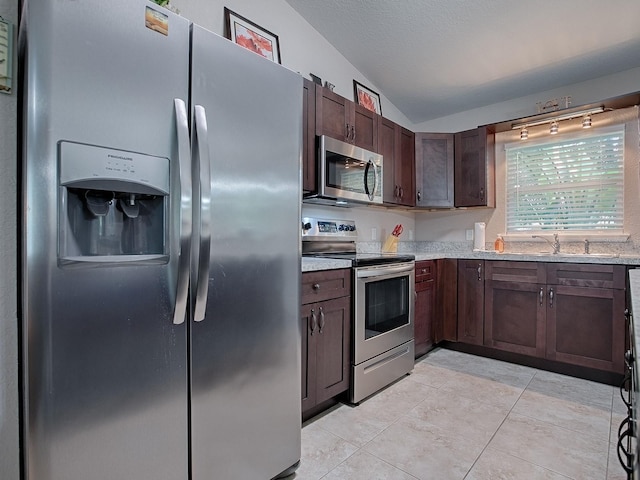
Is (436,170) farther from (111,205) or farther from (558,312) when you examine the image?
(111,205)

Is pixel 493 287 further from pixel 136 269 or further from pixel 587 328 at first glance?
pixel 136 269

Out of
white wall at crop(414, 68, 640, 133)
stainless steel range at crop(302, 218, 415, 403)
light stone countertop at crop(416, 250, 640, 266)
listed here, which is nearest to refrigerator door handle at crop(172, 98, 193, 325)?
stainless steel range at crop(302, 218, 415, 403)

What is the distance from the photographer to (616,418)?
203cm

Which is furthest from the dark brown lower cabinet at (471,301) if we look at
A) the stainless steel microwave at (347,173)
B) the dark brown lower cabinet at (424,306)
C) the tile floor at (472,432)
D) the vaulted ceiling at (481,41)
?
the vaulted ceiling at (481,41)

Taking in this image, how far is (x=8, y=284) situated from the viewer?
1.17 meters

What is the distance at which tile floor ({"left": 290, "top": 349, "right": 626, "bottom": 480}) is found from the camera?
160 cm

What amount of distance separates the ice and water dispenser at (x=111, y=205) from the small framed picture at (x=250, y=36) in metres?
1.57

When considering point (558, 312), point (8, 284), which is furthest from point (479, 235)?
point (8, 284)

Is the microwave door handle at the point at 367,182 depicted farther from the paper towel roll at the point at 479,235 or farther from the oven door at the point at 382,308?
the paper towel roll at the point at 479,235

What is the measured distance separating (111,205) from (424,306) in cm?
261

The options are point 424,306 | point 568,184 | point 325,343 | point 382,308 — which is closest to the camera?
point 325,343

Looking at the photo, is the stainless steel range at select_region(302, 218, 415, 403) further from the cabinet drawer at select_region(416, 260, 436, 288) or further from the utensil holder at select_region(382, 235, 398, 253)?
the utensil holder at select_region(382, 235, 398, 253)

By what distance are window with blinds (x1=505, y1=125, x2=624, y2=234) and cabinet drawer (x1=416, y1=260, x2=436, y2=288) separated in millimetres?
1003

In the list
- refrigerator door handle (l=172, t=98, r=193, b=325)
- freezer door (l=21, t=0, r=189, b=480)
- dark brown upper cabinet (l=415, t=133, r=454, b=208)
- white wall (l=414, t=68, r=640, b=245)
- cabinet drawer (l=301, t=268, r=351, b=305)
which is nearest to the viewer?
freezer door (l=21, t=0, r=189, b=480)
